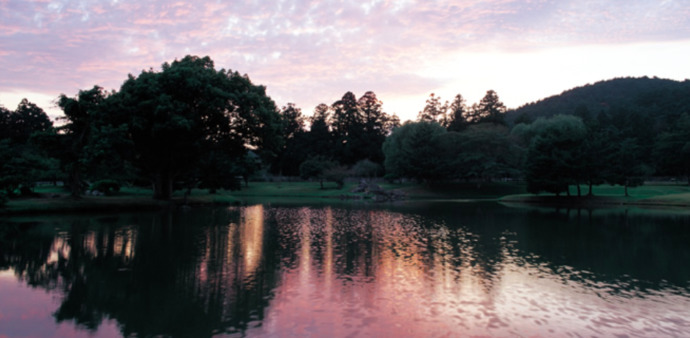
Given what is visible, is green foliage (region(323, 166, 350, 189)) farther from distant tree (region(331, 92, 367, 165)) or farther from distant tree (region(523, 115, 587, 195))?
distant tree (region(523, 115, 587, 195))

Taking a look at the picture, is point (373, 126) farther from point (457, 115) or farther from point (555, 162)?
point (555, 162)

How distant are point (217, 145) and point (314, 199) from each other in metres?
22.0

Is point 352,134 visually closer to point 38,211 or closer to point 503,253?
point 38,211

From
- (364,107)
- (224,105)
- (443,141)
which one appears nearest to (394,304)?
(224,105)

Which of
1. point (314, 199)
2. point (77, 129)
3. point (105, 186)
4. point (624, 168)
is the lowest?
point (314, 199)

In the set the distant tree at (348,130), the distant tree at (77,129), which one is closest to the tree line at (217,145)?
the distant tree at (77,129)

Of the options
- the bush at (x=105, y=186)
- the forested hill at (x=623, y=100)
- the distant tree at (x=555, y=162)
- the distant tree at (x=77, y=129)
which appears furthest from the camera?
the forested hill at (x=623, y=100)

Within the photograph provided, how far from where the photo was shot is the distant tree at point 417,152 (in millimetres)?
74062

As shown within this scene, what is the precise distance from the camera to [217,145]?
134ft

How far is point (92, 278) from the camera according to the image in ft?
41.9

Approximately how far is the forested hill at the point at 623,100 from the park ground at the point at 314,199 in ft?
147

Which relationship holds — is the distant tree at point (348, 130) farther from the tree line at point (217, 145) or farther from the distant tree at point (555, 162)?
the distant tree at point (555, 162)

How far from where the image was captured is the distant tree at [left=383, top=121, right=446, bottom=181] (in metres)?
74.1

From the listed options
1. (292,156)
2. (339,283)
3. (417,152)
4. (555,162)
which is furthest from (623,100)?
(339,283)
